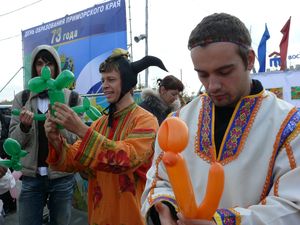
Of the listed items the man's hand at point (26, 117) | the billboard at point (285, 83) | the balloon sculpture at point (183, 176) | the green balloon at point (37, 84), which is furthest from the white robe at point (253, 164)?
the billboard at point (285, 83)

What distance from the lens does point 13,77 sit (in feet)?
26.2

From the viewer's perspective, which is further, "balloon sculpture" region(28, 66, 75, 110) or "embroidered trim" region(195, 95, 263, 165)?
"balloon sculpture" region(28, 66, 75, 110)

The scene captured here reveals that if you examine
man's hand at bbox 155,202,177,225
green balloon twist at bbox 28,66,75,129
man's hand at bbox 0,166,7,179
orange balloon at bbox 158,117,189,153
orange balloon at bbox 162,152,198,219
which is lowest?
man's hand at bbox 155,202,177,225

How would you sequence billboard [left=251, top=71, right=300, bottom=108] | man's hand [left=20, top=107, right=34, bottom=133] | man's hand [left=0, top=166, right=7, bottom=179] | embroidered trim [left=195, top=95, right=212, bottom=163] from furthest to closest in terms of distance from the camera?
billboard [left=251, top=71, right=300, bottom=108]
man's hand [left=0, top=166, right=7, bottom=179]
man's hand [left=20, top=107, right=34, bottom=133]
embroidered trim [left=195, top=95, right=212, bottom=163]

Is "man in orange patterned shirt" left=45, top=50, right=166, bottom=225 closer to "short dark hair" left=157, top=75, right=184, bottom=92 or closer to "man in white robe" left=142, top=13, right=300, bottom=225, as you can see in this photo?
"man in white robe" left=142, top=13, right=300, bottom=225

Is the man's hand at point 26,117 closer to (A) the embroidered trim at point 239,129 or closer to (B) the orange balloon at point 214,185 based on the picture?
(A) the embroidered trim at point 239,129

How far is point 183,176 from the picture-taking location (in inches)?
33.0

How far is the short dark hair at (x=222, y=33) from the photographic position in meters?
1.05

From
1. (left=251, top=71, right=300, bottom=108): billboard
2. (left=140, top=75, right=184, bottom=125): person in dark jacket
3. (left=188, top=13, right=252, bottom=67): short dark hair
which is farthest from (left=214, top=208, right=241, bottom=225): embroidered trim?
(left=251, top=71, right=300, bottom=108): billboard

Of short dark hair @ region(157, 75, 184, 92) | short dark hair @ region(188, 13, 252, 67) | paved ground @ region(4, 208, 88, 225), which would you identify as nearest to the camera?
short dark hair @ region(188, 13, 252, 67)

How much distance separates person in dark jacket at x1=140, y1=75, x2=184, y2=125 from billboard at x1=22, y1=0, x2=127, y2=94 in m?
1.90

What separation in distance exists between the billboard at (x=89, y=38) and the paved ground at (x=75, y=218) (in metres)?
2.17

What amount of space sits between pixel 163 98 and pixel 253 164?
2.64 meters

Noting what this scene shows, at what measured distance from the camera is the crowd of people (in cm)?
99
